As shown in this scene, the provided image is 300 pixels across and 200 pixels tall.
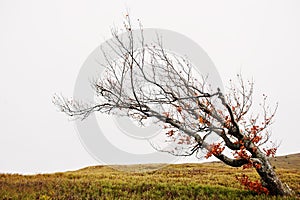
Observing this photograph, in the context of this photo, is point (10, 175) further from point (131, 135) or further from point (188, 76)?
point (188, 76)

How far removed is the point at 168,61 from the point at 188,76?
1.44 m

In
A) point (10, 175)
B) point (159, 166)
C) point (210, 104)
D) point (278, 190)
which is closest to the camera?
point (278, 190)

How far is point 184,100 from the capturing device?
15.1m

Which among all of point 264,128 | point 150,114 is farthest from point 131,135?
point 264,128

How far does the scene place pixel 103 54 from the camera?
16562 mm

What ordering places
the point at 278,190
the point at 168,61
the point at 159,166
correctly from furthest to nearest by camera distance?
the point at 159,166 → the point at 168,61 → the point at 278,190

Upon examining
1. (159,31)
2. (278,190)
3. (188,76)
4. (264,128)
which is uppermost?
(159,31)

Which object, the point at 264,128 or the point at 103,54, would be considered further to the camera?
the point at 103,54

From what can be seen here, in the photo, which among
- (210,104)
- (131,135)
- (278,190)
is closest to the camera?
(278,190)

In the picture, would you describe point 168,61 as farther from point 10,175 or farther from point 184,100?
point 10,175

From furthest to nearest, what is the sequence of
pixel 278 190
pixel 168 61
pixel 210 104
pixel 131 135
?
1. pixel 131 135
2. pixel 168 61
3. pixel 210 104
4. pixel 278 190

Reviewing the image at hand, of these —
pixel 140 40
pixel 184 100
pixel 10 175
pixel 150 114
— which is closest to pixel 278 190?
pixel 184 100

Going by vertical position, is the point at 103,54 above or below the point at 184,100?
above

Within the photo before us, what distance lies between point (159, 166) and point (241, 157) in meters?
20.5
